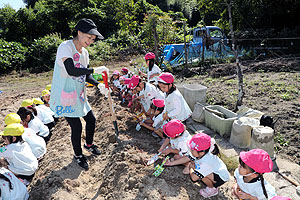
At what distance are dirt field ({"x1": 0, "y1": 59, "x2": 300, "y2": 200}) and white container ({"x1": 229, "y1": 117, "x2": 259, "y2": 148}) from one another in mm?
504

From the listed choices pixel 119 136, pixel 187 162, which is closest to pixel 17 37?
pixel 119 136

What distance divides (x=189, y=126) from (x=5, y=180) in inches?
131

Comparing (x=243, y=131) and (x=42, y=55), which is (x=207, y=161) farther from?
(x=42, y=55)

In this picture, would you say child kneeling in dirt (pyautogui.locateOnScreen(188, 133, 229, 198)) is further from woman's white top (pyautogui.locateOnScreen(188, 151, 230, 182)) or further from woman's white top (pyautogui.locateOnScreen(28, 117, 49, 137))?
woman's white top (pyautogui.locateOnScreen(28, 117, 49, 137))

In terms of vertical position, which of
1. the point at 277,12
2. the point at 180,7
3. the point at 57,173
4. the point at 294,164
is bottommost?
the point at 294,164

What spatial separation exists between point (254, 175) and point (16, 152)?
114 inches

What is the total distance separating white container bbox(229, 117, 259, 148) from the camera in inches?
143

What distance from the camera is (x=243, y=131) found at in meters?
3.63

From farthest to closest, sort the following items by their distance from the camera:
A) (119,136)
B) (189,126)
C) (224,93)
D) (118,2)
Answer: (118,2), (224,93), (189,126), (119,136)

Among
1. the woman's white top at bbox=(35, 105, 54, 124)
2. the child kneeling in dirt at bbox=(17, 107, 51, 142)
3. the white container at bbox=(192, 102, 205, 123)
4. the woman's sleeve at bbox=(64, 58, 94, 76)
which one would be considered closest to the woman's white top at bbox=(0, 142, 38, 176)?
the child kneeling in dirt at bbox=(17, 107, 51, 142)

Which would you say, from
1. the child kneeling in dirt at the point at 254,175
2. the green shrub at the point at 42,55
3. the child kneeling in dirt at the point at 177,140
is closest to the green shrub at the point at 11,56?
the green shrub at the point at 42,55

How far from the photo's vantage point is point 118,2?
8117 mm

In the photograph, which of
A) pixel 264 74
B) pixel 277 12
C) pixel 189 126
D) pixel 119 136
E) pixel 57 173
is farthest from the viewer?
pixel 277 12

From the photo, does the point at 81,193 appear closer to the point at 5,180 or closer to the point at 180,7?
the point at 5,180
